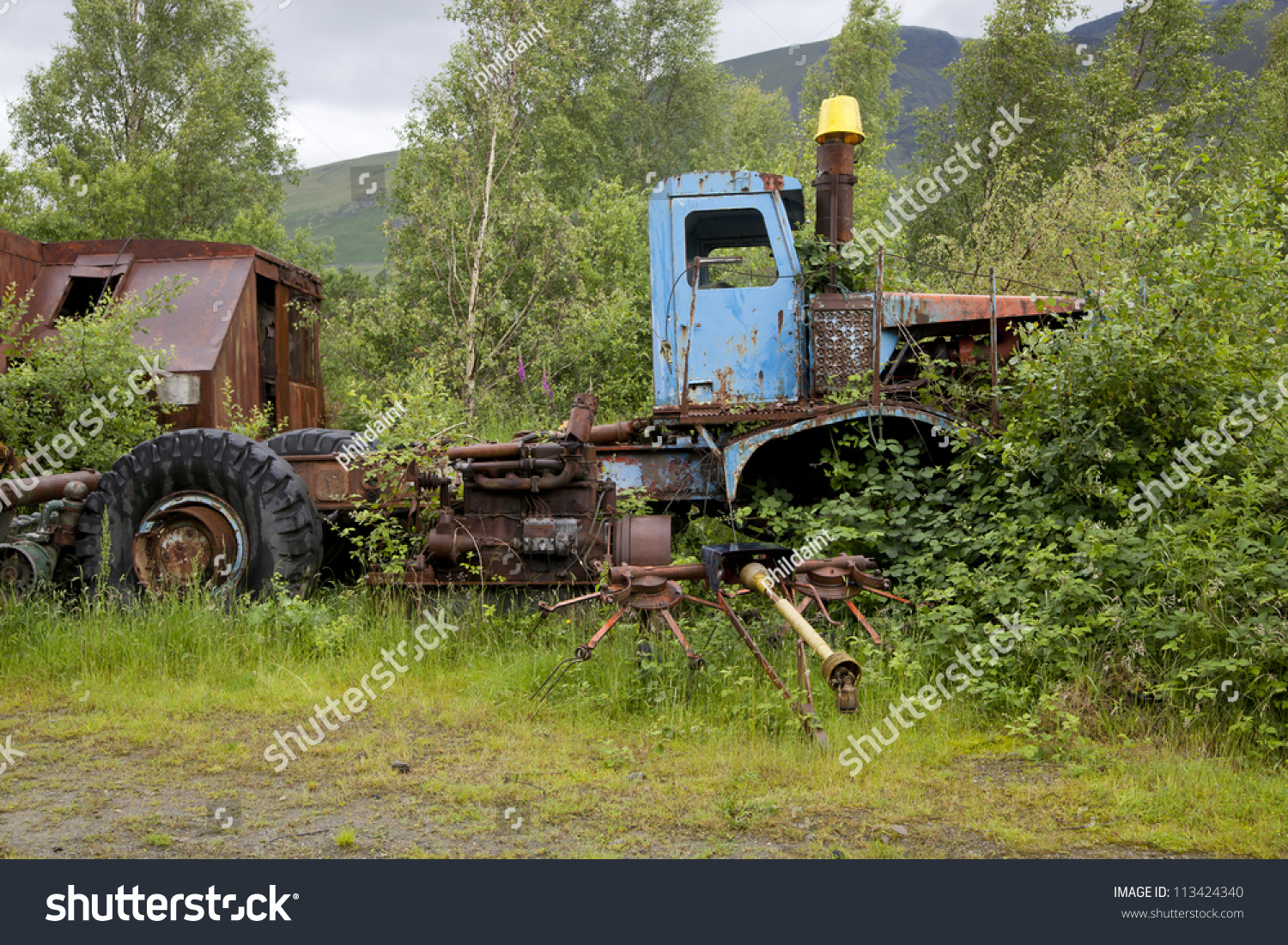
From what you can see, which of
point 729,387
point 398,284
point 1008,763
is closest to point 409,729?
point 1008,763

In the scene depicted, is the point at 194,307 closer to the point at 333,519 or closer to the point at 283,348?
the point at 283,348

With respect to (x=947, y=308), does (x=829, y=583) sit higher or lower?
lower

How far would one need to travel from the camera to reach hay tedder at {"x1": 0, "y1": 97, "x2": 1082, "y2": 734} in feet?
20.6

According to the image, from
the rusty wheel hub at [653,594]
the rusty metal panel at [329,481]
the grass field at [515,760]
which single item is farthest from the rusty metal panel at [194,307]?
the rusty wheel hub at [653,594]

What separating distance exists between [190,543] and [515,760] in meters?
3.16

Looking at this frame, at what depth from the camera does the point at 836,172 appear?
712cm

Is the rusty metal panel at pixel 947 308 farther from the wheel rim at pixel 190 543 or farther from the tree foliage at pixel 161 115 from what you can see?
the tree foliage at pixel 161 115

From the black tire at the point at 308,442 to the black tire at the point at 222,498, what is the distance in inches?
45.2

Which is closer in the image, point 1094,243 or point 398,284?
point 1094,243

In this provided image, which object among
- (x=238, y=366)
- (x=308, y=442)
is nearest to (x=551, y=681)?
(x=308, y=442)

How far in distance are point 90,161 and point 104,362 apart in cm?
1925

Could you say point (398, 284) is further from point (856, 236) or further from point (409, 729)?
point (409, 729)

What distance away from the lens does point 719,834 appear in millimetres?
3578

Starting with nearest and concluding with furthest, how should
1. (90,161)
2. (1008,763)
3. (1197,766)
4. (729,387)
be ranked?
(1197,766)
(1008,763)
(729,387)
(90,161)
